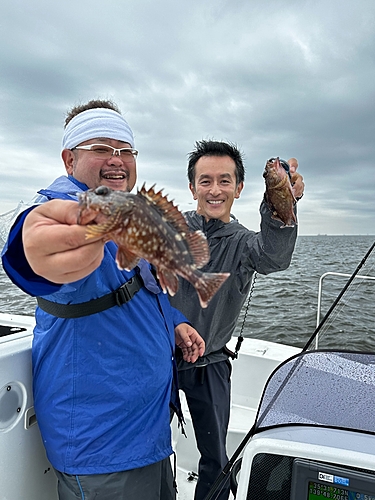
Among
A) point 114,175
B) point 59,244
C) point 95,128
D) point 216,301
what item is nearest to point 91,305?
point 59,244

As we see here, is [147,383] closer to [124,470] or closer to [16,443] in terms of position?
[124,470]

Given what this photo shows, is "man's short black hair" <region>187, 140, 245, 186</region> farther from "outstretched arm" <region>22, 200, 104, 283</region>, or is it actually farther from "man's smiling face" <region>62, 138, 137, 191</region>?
"outstretched arm" <region>22, 200, 104, 283</region>

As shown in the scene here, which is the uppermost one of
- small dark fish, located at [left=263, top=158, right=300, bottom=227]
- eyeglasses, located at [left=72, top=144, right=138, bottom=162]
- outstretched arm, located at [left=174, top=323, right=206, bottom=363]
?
eyeglasses, located at [left=72, top=144, right=138, bottom=162]

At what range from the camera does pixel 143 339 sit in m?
2.22

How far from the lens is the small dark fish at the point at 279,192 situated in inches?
90.4

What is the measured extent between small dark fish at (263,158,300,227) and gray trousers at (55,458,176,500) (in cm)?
178

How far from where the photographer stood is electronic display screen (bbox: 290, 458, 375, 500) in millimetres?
1487

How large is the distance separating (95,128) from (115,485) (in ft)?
6.75

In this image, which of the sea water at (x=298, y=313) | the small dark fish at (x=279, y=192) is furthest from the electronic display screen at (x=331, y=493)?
the sea water at (x=298, y=313)

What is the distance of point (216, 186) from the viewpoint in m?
3.43

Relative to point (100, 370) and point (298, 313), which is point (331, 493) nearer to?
point (100, 370)

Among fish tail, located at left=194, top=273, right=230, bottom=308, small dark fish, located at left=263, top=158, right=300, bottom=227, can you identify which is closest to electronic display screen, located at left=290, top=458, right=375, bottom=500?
fish tail, located at left=194, top=273, right=230, bottom=308

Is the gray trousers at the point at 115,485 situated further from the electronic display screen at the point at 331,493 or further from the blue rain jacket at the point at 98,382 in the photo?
the electronic display screen at the point at 331,493

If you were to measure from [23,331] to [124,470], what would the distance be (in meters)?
1.21
